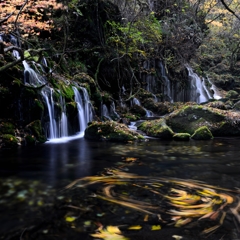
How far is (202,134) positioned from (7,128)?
24.2 feet

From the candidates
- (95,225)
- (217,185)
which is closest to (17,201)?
(95,225)

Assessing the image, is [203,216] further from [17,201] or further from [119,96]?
[119,96]

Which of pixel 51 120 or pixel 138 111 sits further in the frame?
pixel 138 111

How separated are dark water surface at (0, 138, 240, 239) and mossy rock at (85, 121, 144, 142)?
65 cm

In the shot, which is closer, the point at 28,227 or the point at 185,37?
the point at 28,227

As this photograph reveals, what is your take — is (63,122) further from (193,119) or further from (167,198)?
(167,198)

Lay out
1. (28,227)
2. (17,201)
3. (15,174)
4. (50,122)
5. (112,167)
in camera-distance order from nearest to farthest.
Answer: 1. (28,227)
2. (17,201)
3. (15,174)
4. (112,167)
5. (50,122)

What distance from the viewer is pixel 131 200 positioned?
13.7ft

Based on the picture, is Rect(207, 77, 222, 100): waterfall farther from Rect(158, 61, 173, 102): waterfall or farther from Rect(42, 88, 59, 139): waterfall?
Rect(42, 88, 59, 139): waterfall

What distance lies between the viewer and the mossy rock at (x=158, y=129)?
11.2 m

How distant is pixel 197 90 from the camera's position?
24.6m

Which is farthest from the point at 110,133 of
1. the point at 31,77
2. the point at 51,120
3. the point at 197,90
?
the point at 197,90

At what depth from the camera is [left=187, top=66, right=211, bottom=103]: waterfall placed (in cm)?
2430

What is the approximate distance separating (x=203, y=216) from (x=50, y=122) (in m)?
8.20
